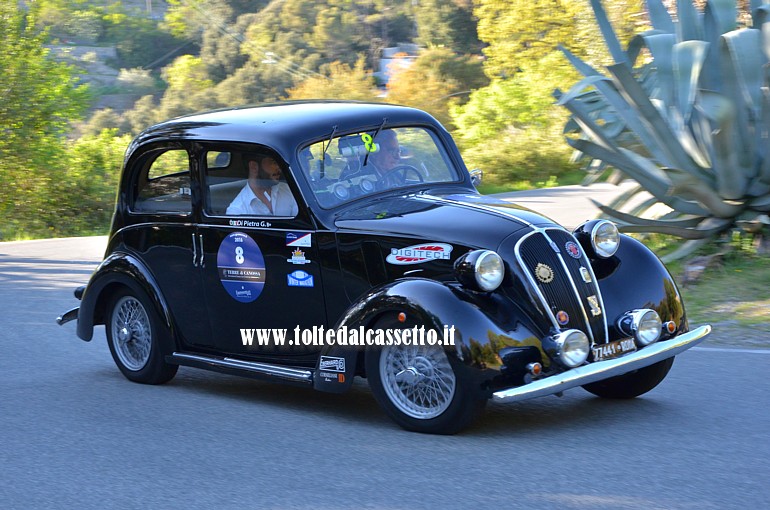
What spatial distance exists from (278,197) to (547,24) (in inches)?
1214

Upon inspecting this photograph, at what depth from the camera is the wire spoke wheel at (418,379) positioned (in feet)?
18.6

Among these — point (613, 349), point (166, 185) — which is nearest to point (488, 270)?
point (613, 349)

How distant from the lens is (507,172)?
2561 centimetres

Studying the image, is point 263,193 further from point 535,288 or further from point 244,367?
point 535,288

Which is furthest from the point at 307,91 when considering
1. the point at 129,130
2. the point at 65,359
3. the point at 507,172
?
the point at 129,130

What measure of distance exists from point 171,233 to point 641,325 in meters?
3.30

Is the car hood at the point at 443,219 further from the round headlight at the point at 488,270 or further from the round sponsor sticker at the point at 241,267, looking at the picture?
the round sponsor sticker at the point at 241,267

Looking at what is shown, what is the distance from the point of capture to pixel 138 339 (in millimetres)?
7633

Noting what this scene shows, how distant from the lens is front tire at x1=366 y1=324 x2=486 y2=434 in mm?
5582

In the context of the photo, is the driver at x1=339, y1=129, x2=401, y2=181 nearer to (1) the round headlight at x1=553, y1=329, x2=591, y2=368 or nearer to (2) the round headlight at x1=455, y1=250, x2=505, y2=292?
(2) the round headlight at x1=455, y1=250, x2=505, y2=292

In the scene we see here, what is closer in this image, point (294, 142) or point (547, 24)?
point (294, 142)

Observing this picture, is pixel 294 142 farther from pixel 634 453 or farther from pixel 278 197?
pixel 634 453

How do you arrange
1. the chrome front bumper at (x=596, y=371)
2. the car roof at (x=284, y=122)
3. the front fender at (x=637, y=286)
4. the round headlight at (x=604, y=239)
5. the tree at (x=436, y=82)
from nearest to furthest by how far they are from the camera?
the chrome front bumper at (x=596, y=371) < the front fender at (x=637, y=286) < the round headlight at (x=604, y=239) < the car roof at (x=284, y=122) < the tree at (x=436, y=82)

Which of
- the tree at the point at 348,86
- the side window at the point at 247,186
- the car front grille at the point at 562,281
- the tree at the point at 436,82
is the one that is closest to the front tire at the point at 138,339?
the side window at the point at 247,186
